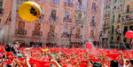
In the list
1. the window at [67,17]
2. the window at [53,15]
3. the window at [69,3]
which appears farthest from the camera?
the window at [69,3]

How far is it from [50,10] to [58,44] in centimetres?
543

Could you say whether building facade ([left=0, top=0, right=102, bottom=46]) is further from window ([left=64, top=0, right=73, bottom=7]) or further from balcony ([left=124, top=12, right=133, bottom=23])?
balcony ([left=124, top=12, right=133, bottom=23])

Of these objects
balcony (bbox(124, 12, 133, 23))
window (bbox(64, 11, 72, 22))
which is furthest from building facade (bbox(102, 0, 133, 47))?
window (bbox(64, 11, 72, 22))

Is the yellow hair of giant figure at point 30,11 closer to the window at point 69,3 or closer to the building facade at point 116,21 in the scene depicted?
the window at point 69,3

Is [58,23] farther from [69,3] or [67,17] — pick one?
[69,3]

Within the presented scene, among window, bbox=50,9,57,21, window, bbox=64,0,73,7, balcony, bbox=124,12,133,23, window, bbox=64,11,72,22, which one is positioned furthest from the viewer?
balcony, bbox=124,12,133,23

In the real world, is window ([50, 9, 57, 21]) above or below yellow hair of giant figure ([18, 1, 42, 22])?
below

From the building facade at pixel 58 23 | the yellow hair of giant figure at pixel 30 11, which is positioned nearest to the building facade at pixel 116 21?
the building facade at pixel 58 23

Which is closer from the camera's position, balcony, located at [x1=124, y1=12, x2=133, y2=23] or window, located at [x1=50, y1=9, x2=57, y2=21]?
window, located at [x1=50, y1=9, x2=57, y2=21]

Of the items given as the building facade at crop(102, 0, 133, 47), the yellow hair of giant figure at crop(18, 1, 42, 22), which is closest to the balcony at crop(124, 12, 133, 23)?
the building facade at crop(102, 0, 133, 47)

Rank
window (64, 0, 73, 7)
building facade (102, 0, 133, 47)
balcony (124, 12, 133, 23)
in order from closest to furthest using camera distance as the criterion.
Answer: window (64, 0, 73, 7)
balcony (124, 12, 133, 23)
building facade (102, 0, 133, 47)

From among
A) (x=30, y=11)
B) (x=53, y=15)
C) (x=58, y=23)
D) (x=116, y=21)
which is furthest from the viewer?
(x=116, y=21)

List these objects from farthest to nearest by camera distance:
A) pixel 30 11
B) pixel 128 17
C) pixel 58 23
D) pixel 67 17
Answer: pixel 128 17, pixel 67 17, pixel 58 23, pixel 30 11

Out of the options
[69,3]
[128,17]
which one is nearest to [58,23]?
[69,3]
